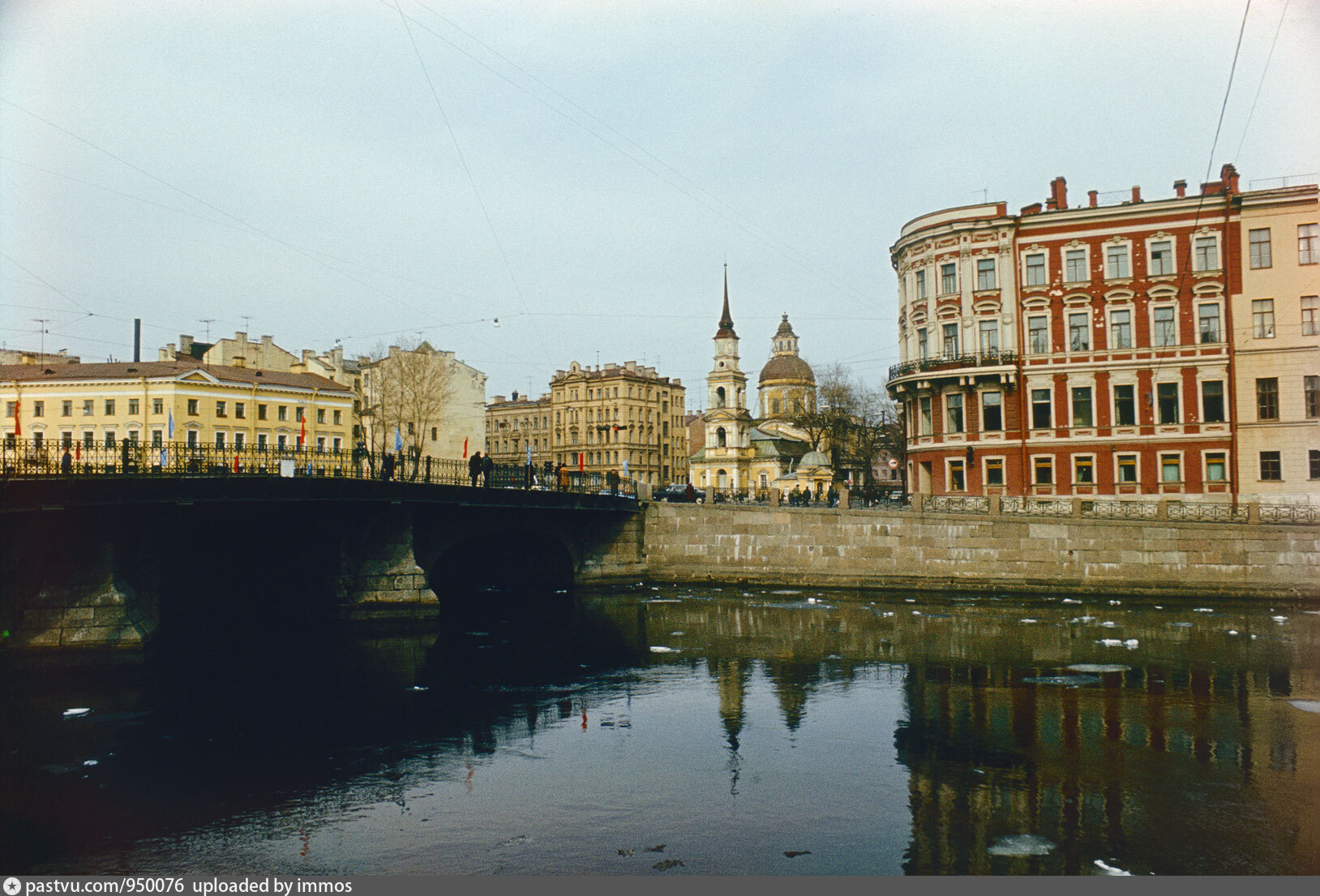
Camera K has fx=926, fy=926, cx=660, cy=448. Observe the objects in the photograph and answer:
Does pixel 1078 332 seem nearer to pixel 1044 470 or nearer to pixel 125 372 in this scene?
pixel 1044 470

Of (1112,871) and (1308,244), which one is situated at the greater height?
(1308,244)

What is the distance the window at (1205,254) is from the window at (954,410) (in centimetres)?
1265

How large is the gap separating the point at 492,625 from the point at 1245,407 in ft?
119

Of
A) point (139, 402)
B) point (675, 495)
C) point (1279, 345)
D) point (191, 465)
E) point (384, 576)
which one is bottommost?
point (384, 576)

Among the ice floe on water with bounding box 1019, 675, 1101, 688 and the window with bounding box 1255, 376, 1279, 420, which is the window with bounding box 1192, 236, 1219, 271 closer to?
the window with bounding box 1255, 376, 1279, 420

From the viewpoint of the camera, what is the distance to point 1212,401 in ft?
148

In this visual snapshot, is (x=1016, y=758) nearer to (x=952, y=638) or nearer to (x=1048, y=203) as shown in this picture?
(x=952, y=638)

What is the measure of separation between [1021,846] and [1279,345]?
40.3 m

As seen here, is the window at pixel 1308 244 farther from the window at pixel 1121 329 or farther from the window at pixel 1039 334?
the window at pixel 1039 334

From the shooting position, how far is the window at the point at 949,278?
161 feet

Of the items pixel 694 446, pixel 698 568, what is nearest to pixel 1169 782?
pixel 698 568

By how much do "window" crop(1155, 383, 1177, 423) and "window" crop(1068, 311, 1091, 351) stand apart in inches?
155

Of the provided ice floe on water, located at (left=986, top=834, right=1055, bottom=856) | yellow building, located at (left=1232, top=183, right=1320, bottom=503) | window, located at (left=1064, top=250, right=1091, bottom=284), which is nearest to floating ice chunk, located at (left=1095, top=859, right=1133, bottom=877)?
ice floe on water, located at (left=986, top=834, right=1055, bottom=856)

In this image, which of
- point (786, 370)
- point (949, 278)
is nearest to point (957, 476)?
point (949, 278)
